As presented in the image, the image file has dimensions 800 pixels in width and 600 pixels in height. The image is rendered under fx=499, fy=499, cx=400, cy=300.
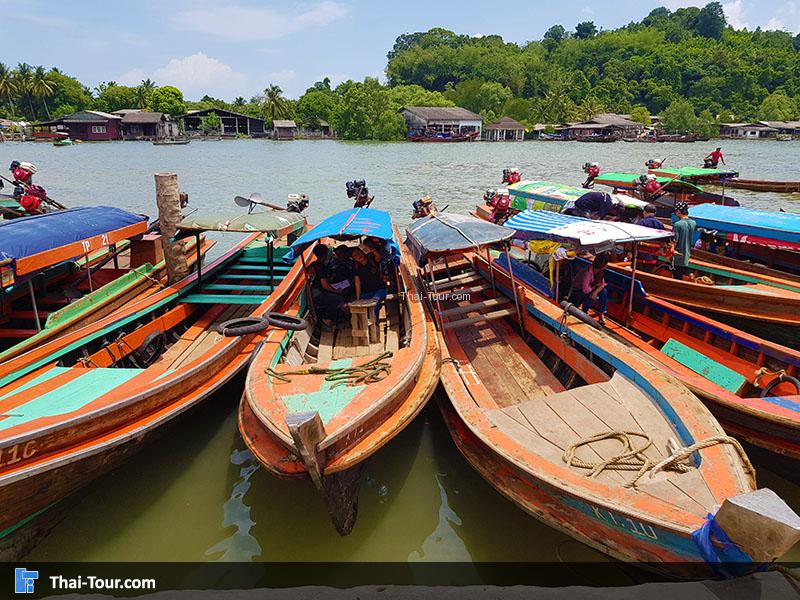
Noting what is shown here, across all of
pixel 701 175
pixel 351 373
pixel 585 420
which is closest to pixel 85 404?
pixel 351 373

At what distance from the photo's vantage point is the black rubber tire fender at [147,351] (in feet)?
23.2

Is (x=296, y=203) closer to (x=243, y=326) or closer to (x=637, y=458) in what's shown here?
(x=243, y=326)

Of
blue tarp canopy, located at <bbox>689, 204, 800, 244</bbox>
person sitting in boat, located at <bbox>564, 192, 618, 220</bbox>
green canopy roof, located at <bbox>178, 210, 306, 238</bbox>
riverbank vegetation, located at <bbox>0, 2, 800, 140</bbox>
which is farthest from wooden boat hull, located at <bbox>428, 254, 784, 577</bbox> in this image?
riverbank vegetation, located at <bbox>0, 2, 800, 140</bbox>

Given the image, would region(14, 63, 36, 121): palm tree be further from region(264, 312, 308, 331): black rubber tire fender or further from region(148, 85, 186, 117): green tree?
region(264, 312, 308, 331): black rubber tire fender

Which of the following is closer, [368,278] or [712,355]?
[712,355]

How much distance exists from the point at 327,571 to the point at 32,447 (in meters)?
2.82

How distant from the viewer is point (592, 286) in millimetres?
7902

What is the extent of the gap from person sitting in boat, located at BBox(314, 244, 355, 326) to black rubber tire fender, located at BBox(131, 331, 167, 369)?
240cm

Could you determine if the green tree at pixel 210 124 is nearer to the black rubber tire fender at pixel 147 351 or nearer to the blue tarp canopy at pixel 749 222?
the black rubber tire fender at pixel 147 351

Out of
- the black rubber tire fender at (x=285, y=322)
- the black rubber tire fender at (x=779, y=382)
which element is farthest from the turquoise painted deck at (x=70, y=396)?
the black rubber tire fender at (x=779, y=382)

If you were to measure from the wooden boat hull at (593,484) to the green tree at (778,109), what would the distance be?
103 metres

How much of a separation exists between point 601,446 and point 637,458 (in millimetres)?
398

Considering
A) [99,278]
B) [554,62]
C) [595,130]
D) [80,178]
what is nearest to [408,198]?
[99,278]

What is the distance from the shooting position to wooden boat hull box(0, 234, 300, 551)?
429 cm
